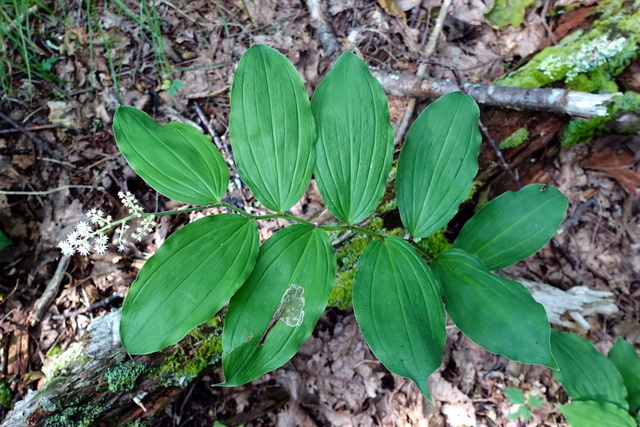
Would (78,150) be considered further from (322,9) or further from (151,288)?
(322,9)

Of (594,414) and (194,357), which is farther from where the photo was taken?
(594,414)

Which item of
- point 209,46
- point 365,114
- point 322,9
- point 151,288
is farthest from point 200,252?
point 322,9

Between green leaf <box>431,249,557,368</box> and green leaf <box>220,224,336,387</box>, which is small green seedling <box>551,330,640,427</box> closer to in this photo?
green leaf <box>431,249,557,368</box>

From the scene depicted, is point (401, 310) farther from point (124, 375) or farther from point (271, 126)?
point (124, 375)

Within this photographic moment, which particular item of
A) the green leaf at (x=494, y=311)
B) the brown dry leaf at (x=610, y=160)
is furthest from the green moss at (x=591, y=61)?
the green leaf at (x=494, y=311)

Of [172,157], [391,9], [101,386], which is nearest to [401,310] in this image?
[172,157]

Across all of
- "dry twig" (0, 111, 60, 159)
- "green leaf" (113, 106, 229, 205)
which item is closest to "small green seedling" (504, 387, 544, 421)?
"green leaf" (113, 106, 229, 205)

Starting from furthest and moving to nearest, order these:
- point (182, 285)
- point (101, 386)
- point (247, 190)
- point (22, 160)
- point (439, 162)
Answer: point (22, 160) → point (247, 190) → point (101, 386) → point (439, 162) → point (182, 285)
